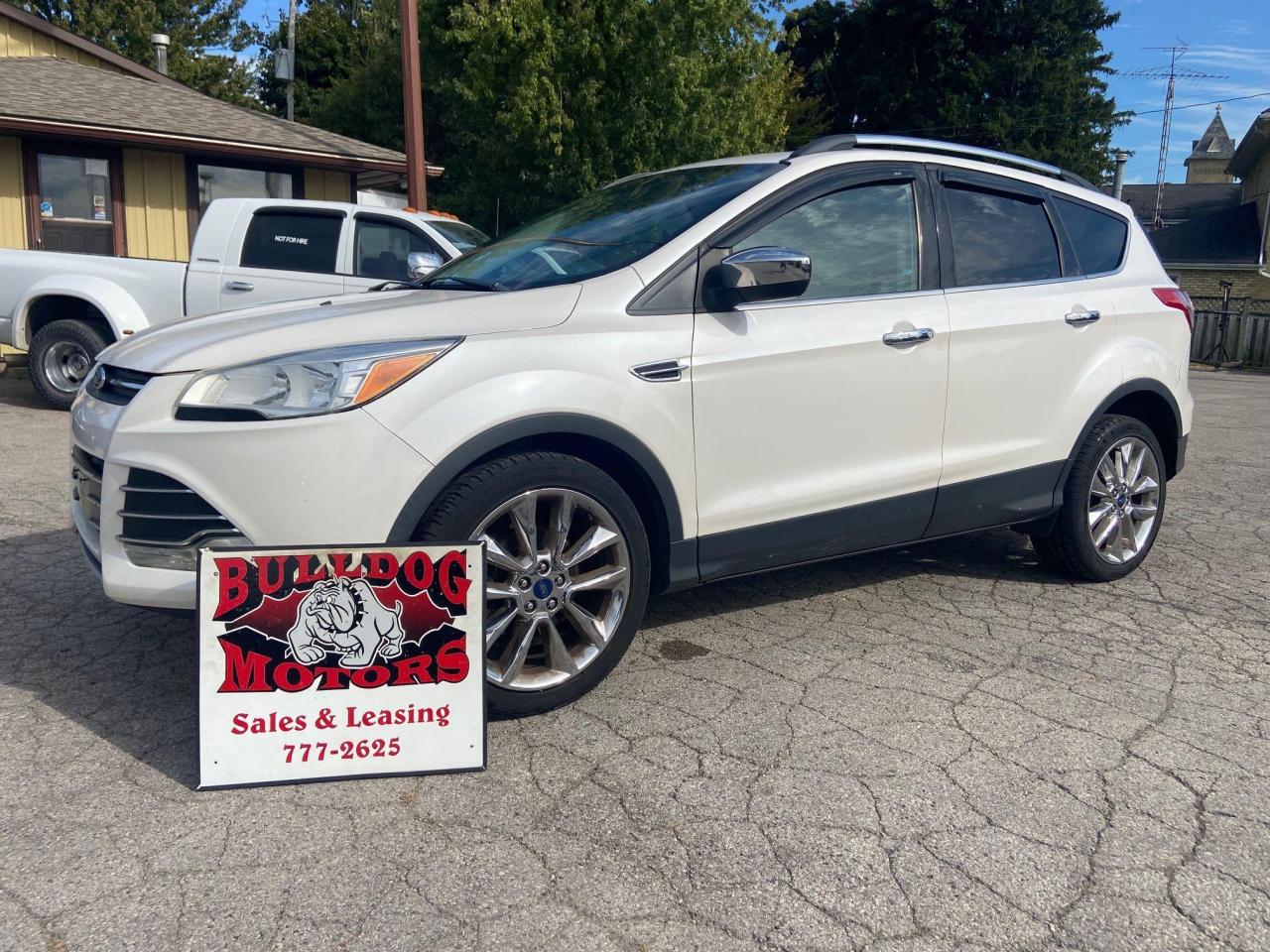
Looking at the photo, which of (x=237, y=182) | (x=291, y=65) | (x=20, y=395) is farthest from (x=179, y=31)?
(x=20, y=395)

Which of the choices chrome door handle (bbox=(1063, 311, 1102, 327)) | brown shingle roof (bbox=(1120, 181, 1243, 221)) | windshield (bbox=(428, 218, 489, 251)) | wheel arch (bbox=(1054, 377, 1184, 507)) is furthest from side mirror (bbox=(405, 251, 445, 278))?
brown shingle roof (bbox=(1120, 181, 1243, 221))

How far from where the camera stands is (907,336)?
4.10 metres

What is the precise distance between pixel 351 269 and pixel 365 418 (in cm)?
648

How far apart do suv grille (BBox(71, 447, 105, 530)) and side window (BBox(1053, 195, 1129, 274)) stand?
4121 millimetres

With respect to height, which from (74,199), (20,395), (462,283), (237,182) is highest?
(237,182)

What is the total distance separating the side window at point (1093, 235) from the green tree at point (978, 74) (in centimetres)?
2825

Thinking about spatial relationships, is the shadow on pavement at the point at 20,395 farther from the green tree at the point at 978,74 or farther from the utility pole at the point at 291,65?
the green tree at the point at 978,74

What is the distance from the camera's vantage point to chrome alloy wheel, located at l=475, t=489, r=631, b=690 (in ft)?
10.8

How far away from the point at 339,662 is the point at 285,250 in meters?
6.91

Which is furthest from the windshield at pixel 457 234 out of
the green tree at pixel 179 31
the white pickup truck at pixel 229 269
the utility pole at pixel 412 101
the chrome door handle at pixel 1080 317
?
the green tree at pixel 179 31

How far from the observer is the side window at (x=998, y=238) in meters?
4.44

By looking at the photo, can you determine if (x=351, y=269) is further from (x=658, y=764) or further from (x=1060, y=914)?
(x=1060, y=914)

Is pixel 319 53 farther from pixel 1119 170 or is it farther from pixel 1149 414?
pixel 1149 414

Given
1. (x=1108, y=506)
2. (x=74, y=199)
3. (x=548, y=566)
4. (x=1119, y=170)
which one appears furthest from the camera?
(x=1119, y=170)
